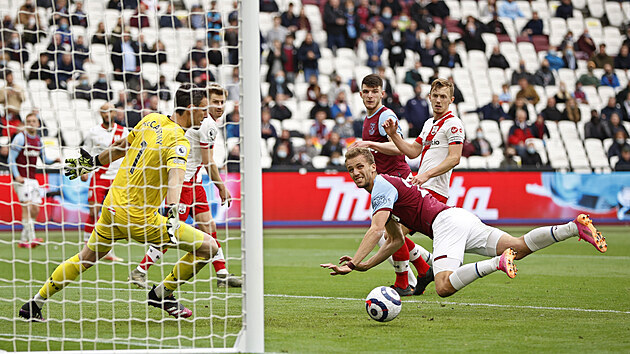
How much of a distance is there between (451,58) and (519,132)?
11.0ft

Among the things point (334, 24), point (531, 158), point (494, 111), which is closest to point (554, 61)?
point (494, 111)

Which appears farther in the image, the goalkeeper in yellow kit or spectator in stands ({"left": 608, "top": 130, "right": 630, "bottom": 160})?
spectator in stands ({"left": 608, "top": 130, "right": 630, "bottom": 160})

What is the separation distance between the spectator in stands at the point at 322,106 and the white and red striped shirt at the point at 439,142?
1107 cm

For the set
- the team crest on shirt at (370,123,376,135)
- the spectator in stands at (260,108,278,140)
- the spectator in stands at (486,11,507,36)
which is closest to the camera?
the team crest on shirt at (370,123,376,135)

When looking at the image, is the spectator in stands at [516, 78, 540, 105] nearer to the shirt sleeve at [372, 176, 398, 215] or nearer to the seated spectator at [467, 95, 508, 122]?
the seated spectator at [467, 95, 508, 122]

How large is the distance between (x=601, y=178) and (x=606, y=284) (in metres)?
8.97

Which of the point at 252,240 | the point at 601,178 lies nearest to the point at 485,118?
the point at 601,178

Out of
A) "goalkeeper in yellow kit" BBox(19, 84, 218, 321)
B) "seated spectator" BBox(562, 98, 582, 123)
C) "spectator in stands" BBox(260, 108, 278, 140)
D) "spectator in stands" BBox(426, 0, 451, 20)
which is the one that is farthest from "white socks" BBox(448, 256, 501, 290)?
"spectator in stands" BBox(426, 0, 451, 20)

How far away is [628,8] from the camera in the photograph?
1034 inches

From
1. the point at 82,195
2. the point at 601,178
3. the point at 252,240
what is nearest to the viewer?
the point at 252,240

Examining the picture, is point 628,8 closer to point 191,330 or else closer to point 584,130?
point 584,130

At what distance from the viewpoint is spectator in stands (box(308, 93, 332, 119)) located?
19641 millimetres

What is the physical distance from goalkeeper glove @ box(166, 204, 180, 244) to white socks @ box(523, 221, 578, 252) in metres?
2.99

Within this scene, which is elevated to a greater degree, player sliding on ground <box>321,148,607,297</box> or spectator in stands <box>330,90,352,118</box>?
player sliding on ground <box>321,148,607,297</box>
